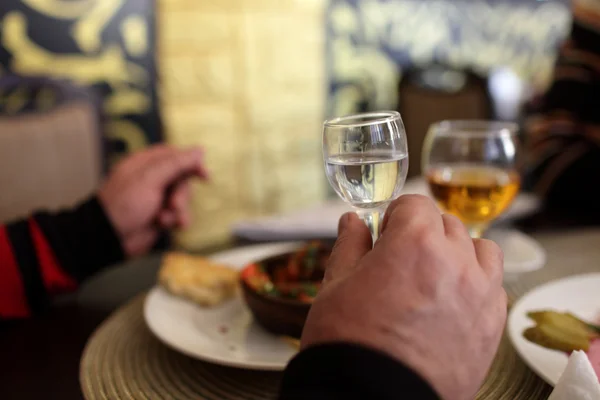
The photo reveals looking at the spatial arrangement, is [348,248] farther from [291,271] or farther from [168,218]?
[168,218]

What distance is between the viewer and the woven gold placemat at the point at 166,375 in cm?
47

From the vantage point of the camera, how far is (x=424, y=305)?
1.04 ft

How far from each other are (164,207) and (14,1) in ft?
4.09

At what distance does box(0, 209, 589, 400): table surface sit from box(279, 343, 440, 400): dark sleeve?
0.29 metres

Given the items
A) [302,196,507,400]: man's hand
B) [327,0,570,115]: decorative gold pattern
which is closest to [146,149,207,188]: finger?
[302,196,507,400]: man's hand

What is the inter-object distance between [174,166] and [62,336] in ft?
1.08

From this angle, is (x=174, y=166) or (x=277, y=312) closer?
(x=277, y=312)

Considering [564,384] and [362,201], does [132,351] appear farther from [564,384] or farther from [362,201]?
[564,384]

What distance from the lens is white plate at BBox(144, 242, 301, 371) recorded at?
0.51 metres

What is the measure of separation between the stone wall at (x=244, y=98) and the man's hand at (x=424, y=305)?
1987 millimetres

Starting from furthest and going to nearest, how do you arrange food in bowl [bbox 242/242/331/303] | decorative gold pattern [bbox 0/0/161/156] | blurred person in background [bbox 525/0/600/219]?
decorative gold pattern [bbox 0/0/161/156] → blurred person in background [bbox 525/0/600/219] → food in bowl [bbox 242/242/331/303]

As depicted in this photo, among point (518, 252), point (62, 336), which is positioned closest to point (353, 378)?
point (62, 336)

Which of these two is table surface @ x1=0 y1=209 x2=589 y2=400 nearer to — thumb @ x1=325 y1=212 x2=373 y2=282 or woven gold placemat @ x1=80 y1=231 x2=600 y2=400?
woven gold placemat @ x1=80 y1=231 x2=600 y2=400

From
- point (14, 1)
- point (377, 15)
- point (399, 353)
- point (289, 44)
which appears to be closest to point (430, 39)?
point (377, 15)
